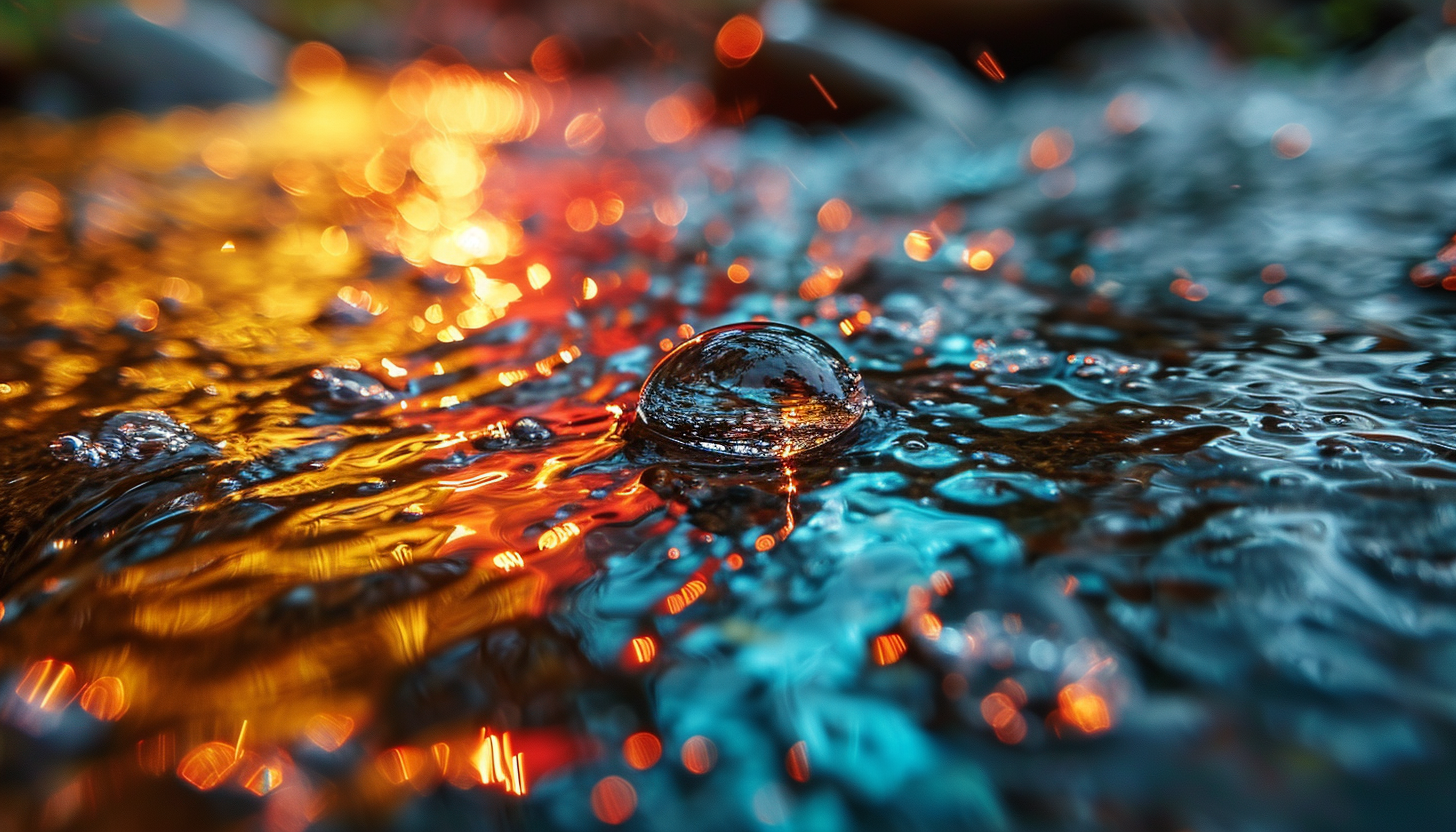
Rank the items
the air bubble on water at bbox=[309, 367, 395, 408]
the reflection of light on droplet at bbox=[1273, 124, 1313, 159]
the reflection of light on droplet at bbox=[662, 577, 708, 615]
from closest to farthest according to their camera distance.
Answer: the reflection of light on droplet at bbox=[662, 577, 708, 615] < the air bubble on water at bbox=[309, 367, 395, 408] < the reflection of light on droplet at bbox=[1273, 124, 1313, 159]

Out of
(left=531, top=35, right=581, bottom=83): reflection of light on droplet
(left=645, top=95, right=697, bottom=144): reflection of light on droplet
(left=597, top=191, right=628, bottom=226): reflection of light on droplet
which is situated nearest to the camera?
(left=597, top=191, right=628, bottom=226): reflection of light on droplet

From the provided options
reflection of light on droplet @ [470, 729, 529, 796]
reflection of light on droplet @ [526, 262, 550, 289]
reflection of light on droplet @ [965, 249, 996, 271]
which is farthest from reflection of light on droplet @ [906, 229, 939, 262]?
reflection of light on droplet @ [470, 729, 529, 796]

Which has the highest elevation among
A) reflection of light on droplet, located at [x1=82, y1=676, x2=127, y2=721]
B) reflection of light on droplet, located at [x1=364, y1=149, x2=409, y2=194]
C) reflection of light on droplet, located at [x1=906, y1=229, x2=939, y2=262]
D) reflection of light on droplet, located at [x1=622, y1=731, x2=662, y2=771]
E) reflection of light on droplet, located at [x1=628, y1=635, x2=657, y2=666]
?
reflection of light on droplet, located at [x1=364, y1=149, x2=409, y2=194]

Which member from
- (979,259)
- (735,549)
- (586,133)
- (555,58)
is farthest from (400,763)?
(555,58)

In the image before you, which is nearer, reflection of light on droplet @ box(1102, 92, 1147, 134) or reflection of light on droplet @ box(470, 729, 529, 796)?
reflection of light on droplet @ box(470, 729, 529, 796)

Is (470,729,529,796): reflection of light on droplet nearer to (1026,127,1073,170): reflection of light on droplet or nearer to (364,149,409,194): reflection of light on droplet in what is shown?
(364,149,409,194): reflection of light on droplet

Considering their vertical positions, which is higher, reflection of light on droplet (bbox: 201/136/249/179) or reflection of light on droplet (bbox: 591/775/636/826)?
reflection of light on droplet (bbox: 201/136/249/179)

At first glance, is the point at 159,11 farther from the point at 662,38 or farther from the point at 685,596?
the point at 685,596
